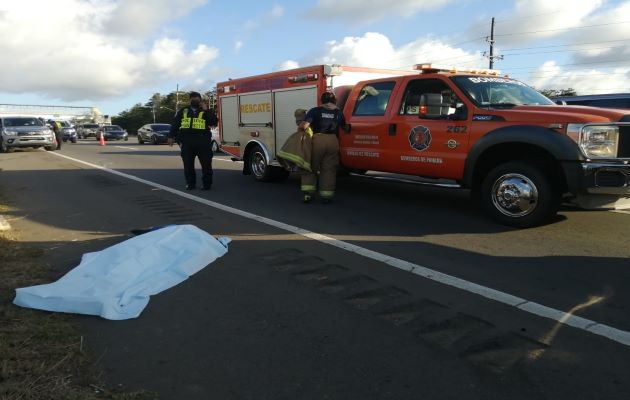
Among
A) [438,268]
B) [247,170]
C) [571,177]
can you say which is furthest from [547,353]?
[247,170]

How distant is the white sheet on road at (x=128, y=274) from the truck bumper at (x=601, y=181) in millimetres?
3955

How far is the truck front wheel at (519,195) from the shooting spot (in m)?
6.08

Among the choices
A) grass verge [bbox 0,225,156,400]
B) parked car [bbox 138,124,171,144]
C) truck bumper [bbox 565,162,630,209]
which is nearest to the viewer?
grass verge [bbox 0,225,156,400]

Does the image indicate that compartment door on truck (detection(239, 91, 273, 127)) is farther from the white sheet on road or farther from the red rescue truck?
the white sheet on road

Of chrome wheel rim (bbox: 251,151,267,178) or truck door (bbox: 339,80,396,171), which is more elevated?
truck door (bbox: 339,80,396,171)

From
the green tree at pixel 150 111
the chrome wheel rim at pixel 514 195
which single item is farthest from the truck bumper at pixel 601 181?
the green tree at pixel 150 111

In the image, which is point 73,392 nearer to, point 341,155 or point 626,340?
point 626,340

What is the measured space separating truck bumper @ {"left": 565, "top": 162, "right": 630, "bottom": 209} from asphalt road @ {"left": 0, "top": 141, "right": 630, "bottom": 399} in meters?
0.49

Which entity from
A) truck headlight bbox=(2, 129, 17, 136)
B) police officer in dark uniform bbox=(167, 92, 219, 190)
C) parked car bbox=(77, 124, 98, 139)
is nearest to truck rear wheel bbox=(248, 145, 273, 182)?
police officer in dark uniform bbox=(167, 92, 219, 190)

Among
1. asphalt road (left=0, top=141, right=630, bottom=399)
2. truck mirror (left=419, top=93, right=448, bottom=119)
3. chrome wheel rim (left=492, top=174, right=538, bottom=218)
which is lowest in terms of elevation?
asphalt road (left=0, top=141, right=630, bottom=399)

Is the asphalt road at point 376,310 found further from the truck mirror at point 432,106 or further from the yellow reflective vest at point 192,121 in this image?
the yellow reflective vest at point 192,121

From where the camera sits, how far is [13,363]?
118 inches

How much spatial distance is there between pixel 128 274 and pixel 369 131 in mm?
4673

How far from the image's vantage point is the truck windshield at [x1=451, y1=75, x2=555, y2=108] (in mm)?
6785
